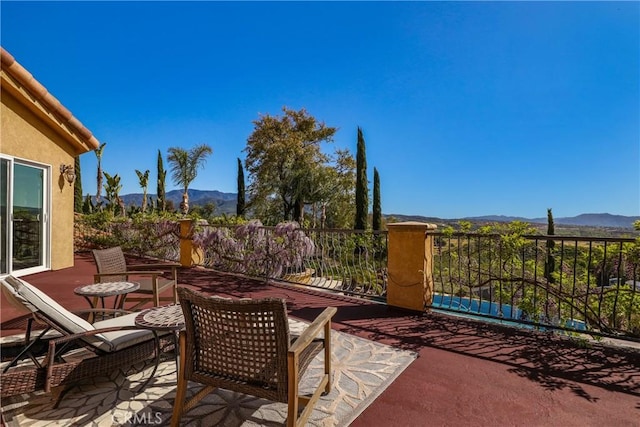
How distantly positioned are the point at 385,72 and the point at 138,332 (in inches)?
511

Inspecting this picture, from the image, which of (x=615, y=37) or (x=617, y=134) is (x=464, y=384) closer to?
(x=615, y=37)

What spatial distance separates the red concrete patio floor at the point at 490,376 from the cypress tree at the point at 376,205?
56.3 ft

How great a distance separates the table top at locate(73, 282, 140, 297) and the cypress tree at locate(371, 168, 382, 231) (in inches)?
730

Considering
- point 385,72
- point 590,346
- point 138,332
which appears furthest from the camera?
point 385,72

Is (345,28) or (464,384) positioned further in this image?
(345,28)

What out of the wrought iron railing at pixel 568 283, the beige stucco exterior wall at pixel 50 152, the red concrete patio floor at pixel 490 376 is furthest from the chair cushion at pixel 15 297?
the beige stucco exterior wall at pixel 50 152

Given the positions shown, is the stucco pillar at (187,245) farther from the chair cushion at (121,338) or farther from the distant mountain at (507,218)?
the chair cushion at (121,338)

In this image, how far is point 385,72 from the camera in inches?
501

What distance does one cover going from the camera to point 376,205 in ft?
68.8

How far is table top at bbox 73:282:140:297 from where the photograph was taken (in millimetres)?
2781

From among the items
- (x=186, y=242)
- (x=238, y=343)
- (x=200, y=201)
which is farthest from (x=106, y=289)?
(x=200, y=201)

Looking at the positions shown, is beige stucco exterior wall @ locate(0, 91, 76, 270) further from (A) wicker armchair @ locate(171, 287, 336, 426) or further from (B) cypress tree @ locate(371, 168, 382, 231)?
(B) cypress tree @ locate(371, 168, 382, 231)

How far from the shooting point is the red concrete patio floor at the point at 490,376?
6.18 ft

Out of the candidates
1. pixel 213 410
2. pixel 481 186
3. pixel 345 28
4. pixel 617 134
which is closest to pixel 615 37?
pixel 345 28
